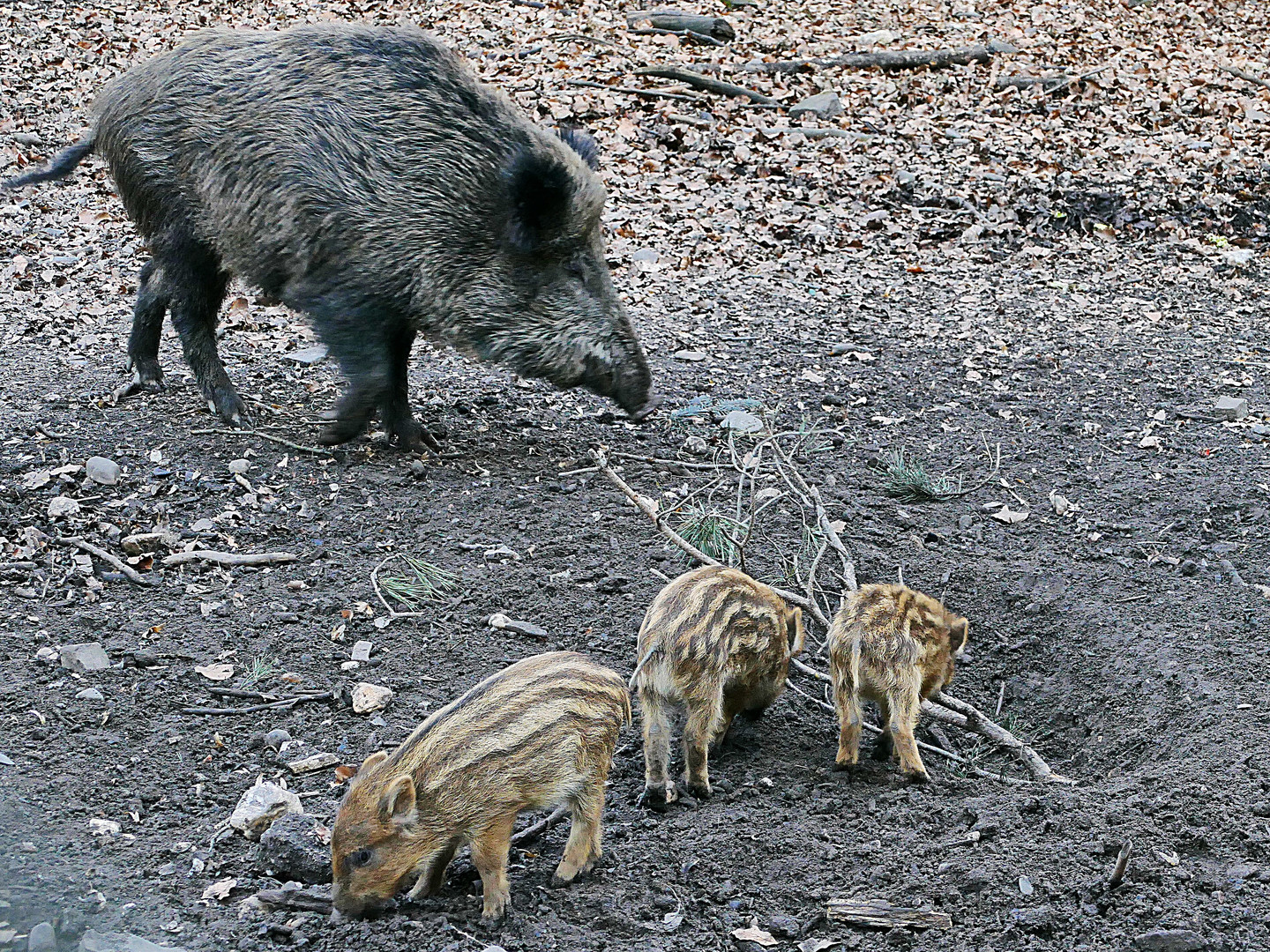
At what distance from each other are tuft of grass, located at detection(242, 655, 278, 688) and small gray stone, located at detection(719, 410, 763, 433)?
2.73m

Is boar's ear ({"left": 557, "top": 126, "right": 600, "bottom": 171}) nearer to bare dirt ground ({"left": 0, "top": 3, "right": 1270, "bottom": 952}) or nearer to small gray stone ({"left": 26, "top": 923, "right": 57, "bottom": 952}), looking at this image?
bare dirt ground ({"left": 0, "top": 3, "right": 1270, "bottom": 952})

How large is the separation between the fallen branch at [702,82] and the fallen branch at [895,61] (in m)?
0.65

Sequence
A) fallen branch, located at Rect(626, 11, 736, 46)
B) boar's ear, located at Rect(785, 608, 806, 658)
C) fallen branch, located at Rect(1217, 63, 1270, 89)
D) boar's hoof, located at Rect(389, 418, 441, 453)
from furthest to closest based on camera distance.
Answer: fallen branch, located at Rect(626, 11, 736, 46)
fallen branch, located at Rect(1217, 63, 1270, 89)
boar's hoof, located at Rect(389, 418, 441, 453)
boar's ear, located at Rect(785, 608, 806, 658)

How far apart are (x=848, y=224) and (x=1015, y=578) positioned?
4.94 meters

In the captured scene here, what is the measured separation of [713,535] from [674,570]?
8.5 inches

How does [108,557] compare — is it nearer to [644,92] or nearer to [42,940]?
[42,940]

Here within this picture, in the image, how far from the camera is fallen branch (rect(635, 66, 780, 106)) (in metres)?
11.8

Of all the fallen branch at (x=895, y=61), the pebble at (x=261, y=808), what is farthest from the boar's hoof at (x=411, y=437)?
the fallen branch at (x=895, y=61)

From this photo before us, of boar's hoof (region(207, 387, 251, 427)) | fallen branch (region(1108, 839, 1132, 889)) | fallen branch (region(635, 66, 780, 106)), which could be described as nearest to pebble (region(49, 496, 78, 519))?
boar's hoof (region(207, 387, 251, 427))

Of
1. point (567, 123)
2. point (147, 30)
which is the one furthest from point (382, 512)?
point (147, 30)

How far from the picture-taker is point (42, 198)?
376 inches

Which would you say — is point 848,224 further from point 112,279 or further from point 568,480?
point 112,279

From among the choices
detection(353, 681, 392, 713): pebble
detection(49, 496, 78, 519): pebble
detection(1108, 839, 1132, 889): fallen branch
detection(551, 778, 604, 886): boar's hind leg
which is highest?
detection(1108, 839, 1132, 889): fallen branch

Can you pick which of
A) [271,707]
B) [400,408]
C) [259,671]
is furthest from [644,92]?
→ [271,707]
